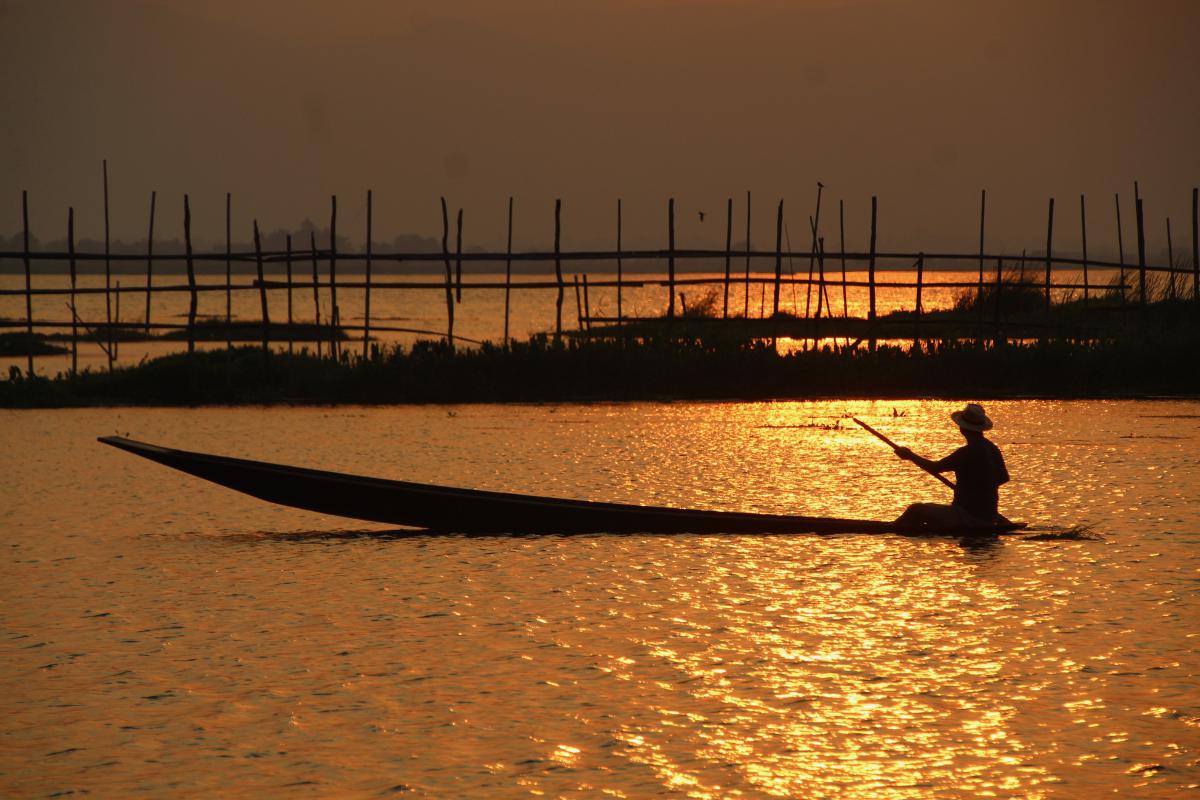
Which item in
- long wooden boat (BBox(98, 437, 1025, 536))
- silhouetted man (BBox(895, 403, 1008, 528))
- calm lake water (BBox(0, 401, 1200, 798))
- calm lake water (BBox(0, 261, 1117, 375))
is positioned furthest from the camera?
calm lake water (BBox(0, 261, 1117, 375))

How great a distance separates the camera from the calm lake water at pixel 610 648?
17.4 feet

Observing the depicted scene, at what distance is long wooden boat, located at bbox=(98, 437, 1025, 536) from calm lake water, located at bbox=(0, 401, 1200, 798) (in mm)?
145

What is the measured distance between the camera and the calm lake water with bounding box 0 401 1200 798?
209 inches

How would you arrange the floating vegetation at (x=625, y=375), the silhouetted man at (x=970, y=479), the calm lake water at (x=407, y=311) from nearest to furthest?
the silhouetted man at (x=970, y=479) → the floating vegetation at (x=625, y=375) → the calm lake water at (x=407, y=311)

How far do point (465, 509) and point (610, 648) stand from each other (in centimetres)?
303

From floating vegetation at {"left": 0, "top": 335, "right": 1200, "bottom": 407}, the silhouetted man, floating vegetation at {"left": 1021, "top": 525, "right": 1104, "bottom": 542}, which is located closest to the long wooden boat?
the silhouetted man

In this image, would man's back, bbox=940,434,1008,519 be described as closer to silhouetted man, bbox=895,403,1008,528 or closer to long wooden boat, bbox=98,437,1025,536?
silhouetted man, bbox=895,403,1008,528

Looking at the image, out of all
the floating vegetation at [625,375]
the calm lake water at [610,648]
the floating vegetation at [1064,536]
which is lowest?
the calm lake water at [610,648]

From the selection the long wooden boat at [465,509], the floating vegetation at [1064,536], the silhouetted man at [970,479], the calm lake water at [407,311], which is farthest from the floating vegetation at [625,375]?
the silhouetted man at [970,479]

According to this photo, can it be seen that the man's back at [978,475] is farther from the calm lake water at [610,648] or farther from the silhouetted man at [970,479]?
the calm lake water at [610,648]

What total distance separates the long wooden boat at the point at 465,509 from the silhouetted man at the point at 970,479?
0.07m

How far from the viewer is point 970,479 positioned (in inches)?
371

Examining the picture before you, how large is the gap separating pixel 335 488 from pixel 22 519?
9.77 ft

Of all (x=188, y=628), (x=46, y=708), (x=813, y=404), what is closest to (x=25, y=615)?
(x=188, y=628)
